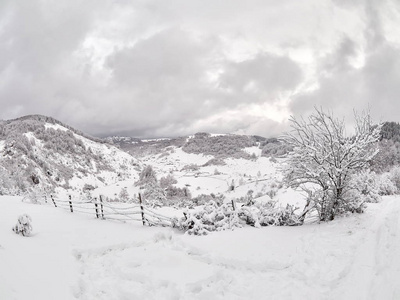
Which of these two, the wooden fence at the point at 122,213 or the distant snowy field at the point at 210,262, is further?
the wooden fence at the point at 122,213

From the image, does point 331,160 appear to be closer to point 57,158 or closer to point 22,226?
point 22,226

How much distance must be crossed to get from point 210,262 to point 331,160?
6331mm

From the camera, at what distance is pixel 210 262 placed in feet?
25.1

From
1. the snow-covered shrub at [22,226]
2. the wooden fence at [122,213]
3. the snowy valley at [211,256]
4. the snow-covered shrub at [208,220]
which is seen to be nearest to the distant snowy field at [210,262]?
the snowy valley at [211,256]

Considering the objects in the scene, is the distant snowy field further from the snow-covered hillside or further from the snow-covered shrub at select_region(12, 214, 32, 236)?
the snow-covered hillside

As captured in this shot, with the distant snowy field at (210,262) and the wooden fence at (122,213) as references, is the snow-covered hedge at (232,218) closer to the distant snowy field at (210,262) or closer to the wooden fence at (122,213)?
the distant snowy field at (210,262)

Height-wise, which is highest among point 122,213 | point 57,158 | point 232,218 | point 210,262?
point 57,158

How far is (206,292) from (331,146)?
7.60 m

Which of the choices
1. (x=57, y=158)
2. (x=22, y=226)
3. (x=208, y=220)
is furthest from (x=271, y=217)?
(x=57, y=158)

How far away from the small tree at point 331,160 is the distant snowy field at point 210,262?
0.78 metres

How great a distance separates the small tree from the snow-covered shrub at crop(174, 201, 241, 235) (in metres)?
2.72

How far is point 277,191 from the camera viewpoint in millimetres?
29734

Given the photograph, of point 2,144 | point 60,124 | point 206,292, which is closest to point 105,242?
point 206,292

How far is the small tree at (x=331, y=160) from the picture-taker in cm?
1064
